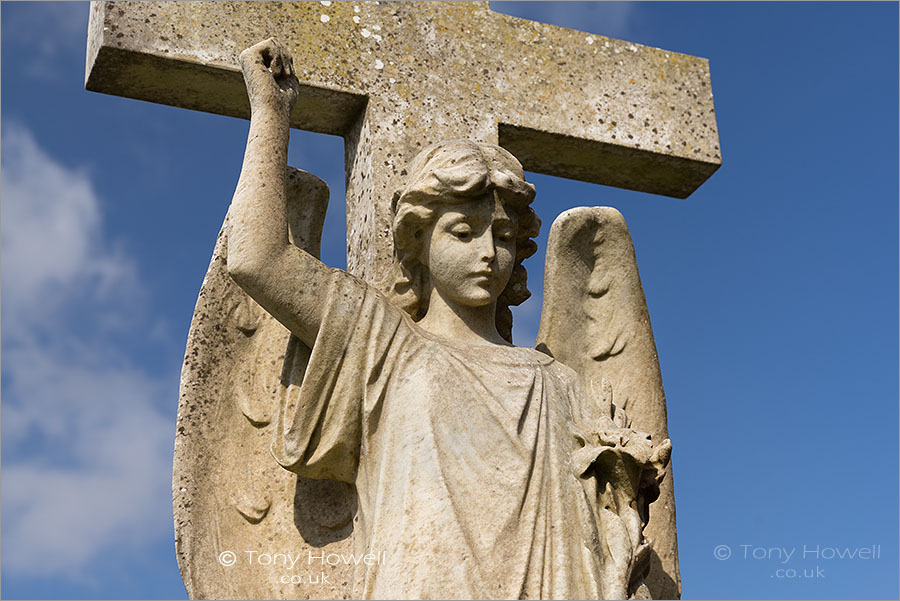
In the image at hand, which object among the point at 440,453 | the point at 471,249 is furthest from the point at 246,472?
the point at 471,249

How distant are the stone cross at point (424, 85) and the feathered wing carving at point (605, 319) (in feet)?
0.88

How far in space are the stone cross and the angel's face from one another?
0.52 meters

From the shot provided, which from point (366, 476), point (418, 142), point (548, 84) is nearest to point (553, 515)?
point (366, 476)

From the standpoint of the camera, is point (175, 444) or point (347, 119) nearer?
point (175, 444)

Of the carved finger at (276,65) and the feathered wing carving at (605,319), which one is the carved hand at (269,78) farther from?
the feathered wing carving at (605,319)

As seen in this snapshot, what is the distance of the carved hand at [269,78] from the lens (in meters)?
4.14

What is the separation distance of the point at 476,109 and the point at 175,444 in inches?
71.3

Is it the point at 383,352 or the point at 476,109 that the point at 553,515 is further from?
the point at 476,109

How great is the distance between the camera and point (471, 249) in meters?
4.18

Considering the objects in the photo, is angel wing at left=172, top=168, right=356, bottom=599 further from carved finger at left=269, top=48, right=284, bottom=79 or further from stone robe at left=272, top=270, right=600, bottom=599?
carved finger at left=269, top=48, right=284, bottom=79

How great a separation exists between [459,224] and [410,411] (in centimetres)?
63

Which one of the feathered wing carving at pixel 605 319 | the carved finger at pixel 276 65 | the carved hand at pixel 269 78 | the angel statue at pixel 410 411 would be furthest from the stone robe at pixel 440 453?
the carved finger at pixel 276 65

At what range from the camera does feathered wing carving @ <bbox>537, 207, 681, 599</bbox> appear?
4.50 metres

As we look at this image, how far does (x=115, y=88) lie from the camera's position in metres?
4.98
